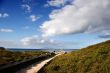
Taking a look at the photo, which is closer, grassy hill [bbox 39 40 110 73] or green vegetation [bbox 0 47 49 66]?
grassy hill [bbox 39 40 110 73]

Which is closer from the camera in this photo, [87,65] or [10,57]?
[87,65]

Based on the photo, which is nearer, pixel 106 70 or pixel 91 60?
pixel 106 70

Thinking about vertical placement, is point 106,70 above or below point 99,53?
below

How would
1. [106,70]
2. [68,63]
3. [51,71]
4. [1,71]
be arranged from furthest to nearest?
1. [68,63]
2. [51,71]
3. [106,70]
4. [1,71]

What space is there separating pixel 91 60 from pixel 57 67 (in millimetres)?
6365

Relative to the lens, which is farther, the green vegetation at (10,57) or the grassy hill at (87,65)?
the green vegetation at (10,57)

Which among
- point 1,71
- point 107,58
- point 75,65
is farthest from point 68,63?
point 1,71

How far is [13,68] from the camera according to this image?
3788cm

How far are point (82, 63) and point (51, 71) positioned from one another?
601cm

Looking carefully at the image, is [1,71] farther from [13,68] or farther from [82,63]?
[82,63]

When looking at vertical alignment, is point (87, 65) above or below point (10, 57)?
below

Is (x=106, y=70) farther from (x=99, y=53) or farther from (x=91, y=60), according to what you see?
(x=99, y=53)

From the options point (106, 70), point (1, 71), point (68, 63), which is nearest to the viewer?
point (1, 71)

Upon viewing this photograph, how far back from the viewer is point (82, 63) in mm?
40531
